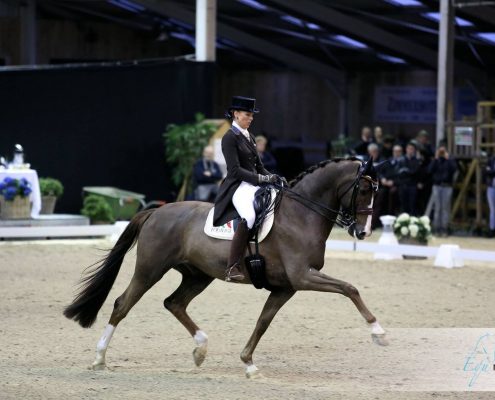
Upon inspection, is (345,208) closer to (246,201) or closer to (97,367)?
(246,201)

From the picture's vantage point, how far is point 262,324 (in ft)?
23.8

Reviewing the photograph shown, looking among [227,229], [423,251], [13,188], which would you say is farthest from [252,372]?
[13,188]

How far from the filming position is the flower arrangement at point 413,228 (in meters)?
14.6

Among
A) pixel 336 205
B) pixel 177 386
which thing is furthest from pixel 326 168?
pixel 177 386

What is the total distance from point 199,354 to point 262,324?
485 mm

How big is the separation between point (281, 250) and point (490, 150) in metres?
11.7

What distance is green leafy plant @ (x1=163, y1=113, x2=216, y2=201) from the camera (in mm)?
18547

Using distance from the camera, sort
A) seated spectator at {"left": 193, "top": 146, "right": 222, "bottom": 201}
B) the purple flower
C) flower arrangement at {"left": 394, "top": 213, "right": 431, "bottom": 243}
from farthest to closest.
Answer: seated spectator at {"left": 193, "top": 146, "right": 222, "bottom": 201} < the purple flower < flower arrangement at {"left": 394, "top": 213, "right": 431, "bottom": 243}

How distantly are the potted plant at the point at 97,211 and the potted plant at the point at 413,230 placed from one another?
4.73 meters

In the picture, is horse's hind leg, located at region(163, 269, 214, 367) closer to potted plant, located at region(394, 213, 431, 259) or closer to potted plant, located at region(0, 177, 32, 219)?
potted plant, located at region(394, 213, 431, 259)

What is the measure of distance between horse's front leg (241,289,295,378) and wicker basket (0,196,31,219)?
30.9ft

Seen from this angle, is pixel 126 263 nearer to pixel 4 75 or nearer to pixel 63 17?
pixel 4 75

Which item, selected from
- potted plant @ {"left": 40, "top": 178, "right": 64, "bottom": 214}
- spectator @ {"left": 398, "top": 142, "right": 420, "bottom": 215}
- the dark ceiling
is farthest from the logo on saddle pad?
the dark ceiling

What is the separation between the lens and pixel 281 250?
723 centimetres
